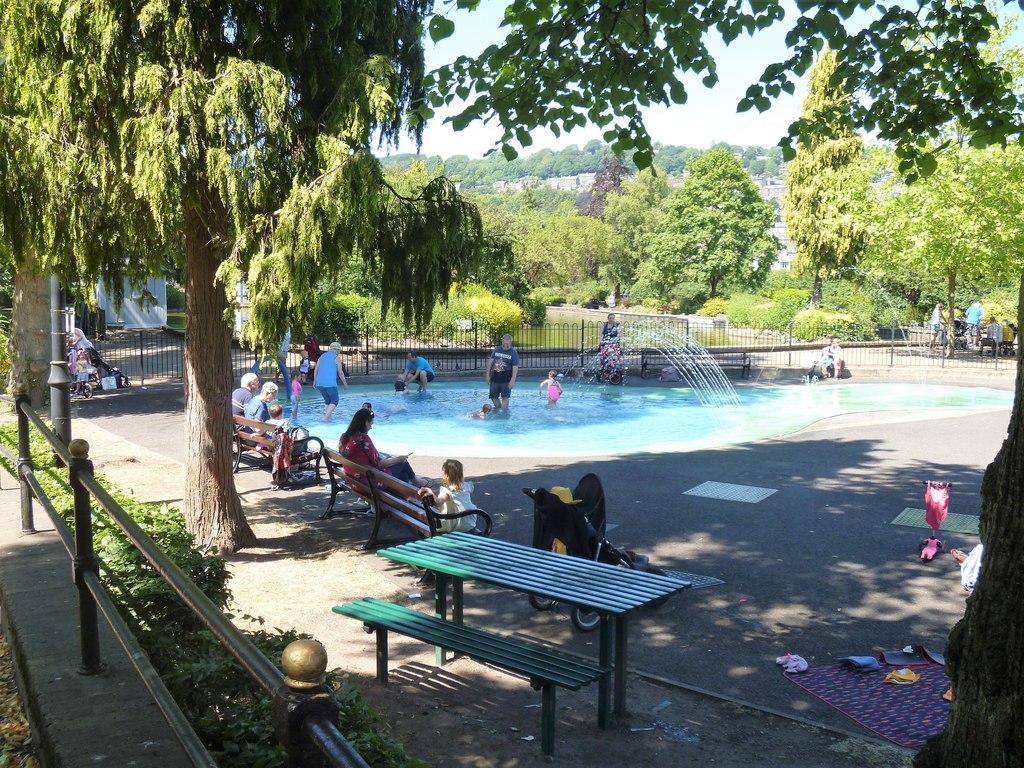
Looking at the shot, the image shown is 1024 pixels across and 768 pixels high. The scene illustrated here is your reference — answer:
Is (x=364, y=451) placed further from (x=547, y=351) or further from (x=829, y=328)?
(x=829, y=328)

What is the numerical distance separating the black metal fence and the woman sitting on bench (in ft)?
50.8

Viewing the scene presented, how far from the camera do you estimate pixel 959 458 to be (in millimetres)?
14844

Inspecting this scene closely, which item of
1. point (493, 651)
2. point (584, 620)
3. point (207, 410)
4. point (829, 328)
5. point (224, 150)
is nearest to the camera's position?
point (493, 651)

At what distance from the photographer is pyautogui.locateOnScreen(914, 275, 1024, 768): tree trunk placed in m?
3.76

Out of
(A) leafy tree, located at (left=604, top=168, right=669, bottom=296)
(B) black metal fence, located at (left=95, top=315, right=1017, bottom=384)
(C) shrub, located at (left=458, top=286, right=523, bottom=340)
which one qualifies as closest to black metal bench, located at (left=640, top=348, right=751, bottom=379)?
(B) black metal fence, located at (left=95, top=315, right=1017, bottom=384)

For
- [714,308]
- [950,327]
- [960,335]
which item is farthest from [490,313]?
[714,308]

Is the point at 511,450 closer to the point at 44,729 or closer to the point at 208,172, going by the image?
the point at 208,172

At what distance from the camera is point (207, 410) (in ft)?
30.3

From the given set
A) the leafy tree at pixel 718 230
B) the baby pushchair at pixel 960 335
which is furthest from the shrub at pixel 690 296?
the baby pushchair at pixel 960 335

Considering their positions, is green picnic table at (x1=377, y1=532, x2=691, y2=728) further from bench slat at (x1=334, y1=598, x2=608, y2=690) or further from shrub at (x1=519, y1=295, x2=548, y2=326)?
shrub at (x1=519, y1=295, x2=548, y2=326)

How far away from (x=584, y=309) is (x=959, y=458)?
189ft

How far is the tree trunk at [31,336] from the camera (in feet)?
61.3

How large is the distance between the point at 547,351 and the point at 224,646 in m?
30.0

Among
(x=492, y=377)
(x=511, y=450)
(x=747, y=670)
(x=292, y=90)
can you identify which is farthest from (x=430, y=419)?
(x=747, y=670)
